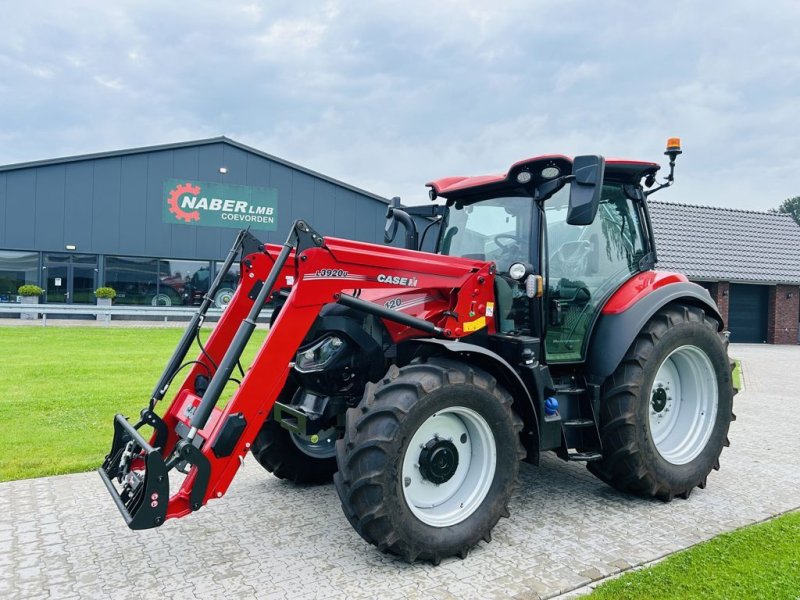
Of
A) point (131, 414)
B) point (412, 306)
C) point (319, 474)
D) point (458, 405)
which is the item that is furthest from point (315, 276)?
point (131, 414)

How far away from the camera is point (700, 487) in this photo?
478 cm

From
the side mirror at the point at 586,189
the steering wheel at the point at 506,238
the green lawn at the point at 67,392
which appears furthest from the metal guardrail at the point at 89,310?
the side mirror at the point at 586,189

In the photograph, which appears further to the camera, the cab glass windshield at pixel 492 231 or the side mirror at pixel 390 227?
the side mirror at pixel 390 227

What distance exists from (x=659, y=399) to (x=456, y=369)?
2184 mm

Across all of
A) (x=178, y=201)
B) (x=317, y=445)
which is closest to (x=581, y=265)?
(x=317, y=445)

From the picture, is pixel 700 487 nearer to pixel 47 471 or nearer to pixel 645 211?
pixel 645 211

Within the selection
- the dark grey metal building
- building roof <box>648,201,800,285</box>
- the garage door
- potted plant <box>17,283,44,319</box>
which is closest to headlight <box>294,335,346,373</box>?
building roof <box>648,201,800,285</box>

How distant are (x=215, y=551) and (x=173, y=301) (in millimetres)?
22431

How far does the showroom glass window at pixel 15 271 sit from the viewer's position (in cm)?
2256

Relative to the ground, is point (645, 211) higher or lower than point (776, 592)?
higher

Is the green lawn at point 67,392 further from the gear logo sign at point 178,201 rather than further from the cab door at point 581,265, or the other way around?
the gear logo sign at point 178,201

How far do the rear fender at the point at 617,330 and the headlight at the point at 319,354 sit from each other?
1.84 metres

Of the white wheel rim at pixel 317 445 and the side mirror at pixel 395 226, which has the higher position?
the side mirror at pixel 395 226

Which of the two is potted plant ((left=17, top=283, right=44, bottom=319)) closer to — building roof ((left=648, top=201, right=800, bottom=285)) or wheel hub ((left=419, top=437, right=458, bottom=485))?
building roof ((left=648, top=201, right=800, bottom=285))
